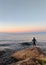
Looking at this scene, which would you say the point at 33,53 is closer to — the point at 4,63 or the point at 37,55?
the point at 37,55

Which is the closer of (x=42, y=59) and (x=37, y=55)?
(x=42, y=59)

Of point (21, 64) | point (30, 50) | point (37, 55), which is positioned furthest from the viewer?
point (30, 50)

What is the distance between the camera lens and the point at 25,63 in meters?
19.4

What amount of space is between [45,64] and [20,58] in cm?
584

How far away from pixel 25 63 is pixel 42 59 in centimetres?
268

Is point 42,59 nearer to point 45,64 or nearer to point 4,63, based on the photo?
point 45,64

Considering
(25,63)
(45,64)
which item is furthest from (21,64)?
(45,64)

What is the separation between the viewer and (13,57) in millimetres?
26297

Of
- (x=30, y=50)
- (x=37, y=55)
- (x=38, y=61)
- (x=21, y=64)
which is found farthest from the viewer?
(x=30, y=50)

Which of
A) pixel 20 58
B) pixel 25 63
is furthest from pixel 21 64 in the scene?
pixel 20 58

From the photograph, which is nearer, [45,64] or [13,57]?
[45,64]

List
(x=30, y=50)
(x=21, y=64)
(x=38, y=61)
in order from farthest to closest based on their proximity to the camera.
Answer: (x=30, y=50) → (x=38, y=61) → (x=21, y=64)

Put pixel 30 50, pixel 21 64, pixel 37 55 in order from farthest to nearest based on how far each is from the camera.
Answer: pixel 30 50, pixel 37 55, pixel 21 64

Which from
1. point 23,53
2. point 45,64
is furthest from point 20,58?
point 45,64
